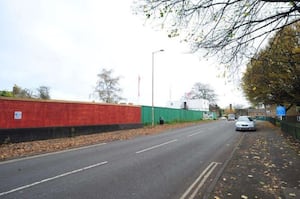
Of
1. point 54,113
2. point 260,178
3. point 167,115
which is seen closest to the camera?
point 260,178

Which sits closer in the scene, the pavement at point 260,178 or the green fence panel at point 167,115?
the pavement at point 260,178

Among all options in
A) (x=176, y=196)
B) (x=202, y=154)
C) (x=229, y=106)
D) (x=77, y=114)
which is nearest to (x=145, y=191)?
(x=176, y=196)

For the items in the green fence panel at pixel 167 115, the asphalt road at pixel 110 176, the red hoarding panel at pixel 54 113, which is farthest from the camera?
the green fence panel at pixel 167 115

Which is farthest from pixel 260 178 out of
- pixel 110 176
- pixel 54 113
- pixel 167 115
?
pixel 167 115

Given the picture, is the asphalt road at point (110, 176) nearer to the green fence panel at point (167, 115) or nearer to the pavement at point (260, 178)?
the pavement at point (260, 178)

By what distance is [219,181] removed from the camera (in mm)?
7254

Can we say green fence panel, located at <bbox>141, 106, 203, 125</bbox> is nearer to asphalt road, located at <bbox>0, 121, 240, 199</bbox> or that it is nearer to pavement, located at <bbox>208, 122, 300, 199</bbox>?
asphalt road, located at <bbox>0, 121, 240, 199</bbox>

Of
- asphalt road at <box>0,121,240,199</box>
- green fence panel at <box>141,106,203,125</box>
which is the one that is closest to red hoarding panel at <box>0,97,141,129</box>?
asphalt road at <box>0,121,240,199</box>

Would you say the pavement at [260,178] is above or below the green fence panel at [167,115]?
below

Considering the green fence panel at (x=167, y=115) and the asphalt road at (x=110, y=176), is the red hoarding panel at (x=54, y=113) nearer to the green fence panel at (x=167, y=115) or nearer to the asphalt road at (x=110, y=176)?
the asphalt road at (x=110, y=176)

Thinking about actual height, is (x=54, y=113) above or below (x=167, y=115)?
below

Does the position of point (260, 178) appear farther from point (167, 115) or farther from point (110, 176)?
point (167, 115)

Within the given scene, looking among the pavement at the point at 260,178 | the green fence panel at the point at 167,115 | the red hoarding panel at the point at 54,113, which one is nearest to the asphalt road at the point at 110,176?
the pavement at the point at 260,178

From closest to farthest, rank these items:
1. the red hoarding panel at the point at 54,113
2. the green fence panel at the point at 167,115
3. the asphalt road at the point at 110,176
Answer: the asphalt road at the point at 110,176 < the red hoarding panel at the point at 54,113 < the green fence panel at the point at 167,115
